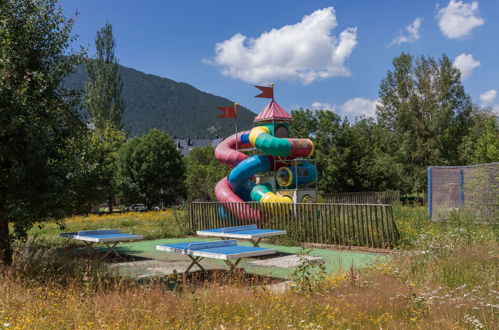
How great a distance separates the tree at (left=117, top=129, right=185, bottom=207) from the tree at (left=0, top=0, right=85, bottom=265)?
34151mm

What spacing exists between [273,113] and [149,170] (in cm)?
2487

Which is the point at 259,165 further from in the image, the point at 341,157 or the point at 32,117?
the point at 341,157

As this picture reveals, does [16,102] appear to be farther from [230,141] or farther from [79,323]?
[230,141]

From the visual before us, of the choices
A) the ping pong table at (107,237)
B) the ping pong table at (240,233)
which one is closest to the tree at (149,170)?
the ping pong table at (107,237)

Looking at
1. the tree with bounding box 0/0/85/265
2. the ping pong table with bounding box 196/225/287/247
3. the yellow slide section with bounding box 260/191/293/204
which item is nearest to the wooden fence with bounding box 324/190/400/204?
the yellow slide section with bounding box 260/191/293/204

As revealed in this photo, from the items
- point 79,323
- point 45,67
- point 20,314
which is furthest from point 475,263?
point 45,67

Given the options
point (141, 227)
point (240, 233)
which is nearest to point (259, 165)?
point (141, 227)

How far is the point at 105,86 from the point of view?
59.4 m

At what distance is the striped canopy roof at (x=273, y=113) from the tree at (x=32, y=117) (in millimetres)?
12101

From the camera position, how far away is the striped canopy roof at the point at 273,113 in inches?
832

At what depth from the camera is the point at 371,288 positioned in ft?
23.3

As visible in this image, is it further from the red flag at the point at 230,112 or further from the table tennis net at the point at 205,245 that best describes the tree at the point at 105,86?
the table tennis net at the point at 205,245

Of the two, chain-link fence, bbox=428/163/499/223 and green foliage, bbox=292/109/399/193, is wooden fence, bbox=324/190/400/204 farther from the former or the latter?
green foliage, bbox=292/109/399/193

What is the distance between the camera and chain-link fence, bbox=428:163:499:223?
41.4ft
